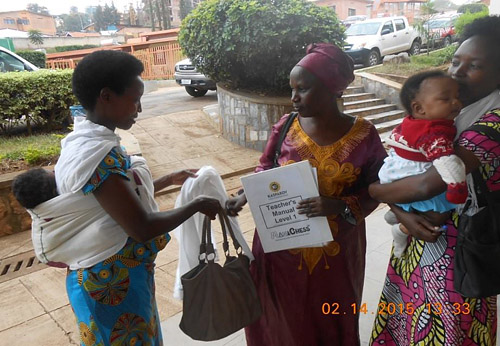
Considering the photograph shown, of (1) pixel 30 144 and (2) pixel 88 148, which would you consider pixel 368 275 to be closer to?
(2) pixel 88 148

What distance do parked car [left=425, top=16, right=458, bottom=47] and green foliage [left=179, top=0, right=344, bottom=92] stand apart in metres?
10.5

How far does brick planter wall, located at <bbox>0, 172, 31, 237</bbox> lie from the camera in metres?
4.09

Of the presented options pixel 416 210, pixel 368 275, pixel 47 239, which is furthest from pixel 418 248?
pixel 368 275

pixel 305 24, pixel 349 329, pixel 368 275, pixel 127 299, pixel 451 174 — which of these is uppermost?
pixel 305 24

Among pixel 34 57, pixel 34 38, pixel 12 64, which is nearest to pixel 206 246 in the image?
pixel 12 64

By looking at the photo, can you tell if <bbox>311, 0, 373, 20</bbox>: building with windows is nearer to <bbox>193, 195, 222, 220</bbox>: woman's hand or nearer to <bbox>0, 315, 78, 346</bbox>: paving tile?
<bbox>0, 315, 78, 346</bbox>: paving tile

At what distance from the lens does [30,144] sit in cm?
556

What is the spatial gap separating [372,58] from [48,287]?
12.7 m

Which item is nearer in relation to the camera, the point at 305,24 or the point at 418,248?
the point at 418,248

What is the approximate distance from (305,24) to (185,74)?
17.4 feet

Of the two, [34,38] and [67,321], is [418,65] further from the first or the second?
[34,38]

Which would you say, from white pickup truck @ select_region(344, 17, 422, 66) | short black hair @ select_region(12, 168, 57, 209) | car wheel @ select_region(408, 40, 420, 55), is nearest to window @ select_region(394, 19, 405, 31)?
white pickup truck @ select_region(344, 17, 422, 66)

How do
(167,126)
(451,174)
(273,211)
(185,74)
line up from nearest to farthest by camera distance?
(451,174) < (273,211) < (167,126) < (185,74)

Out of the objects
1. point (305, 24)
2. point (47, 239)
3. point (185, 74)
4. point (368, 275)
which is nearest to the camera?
point (47, 239)
